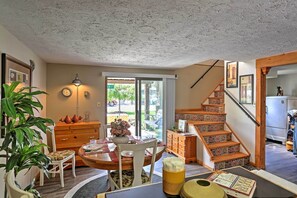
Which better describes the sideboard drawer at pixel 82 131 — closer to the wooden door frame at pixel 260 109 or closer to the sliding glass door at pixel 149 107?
the sliding glass door at pixel 149 107

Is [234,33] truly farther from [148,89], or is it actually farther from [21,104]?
[148,89]

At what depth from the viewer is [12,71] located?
2186 mm

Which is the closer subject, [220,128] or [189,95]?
[220,128]

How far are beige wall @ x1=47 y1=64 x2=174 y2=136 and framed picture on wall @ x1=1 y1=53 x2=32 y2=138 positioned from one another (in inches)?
59.5

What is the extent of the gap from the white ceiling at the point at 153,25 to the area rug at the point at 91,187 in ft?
7.25

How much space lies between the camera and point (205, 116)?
4.88 m

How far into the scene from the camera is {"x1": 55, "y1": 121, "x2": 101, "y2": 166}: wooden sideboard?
3.82 metres

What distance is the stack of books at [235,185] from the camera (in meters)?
1.03

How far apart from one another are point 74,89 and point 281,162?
4969mm

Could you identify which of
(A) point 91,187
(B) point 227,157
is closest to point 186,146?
(B) point 227,157

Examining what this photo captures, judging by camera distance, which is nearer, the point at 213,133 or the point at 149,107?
the point at 213,133

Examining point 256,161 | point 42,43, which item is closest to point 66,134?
point 42,43

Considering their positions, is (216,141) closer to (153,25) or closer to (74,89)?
(153,25)

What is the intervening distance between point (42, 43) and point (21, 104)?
5.22 feet
